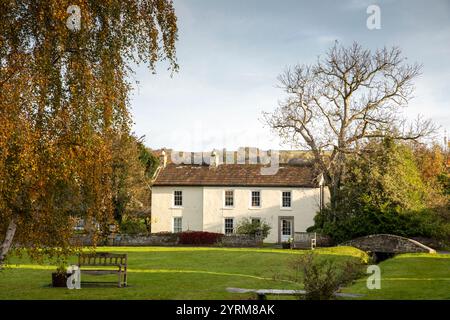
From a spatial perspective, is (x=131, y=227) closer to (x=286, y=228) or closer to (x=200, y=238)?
(x=200, y=238)

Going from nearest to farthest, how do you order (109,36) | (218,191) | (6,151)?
(6,151)
(109,36)
(218,191)

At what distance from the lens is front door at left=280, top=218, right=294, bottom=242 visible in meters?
53.2

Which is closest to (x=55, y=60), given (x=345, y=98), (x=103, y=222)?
(x=103, y=222)

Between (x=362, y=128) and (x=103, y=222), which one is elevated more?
(x=362, y=128)

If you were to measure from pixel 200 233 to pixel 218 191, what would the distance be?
5.80 meters

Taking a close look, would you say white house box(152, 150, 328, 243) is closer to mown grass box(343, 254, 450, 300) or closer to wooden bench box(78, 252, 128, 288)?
mown grass box(343, 254, 450, 300)

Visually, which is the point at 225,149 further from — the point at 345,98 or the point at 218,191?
the point at 345,98

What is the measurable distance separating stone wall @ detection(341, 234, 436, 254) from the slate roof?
1368cm

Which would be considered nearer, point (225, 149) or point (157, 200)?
point (157, 200)

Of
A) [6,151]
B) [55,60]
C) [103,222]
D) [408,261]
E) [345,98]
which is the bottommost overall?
[408,261]

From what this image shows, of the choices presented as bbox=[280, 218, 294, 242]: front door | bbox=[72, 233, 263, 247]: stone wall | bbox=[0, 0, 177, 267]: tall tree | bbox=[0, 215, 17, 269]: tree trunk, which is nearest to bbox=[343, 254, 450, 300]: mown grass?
bbox=[0, 0, 177, 267]: tall tree

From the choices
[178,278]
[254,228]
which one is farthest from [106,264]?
[254,228]

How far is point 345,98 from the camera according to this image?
152 feet

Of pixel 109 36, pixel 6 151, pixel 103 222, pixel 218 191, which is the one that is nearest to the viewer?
pixel 6 151
